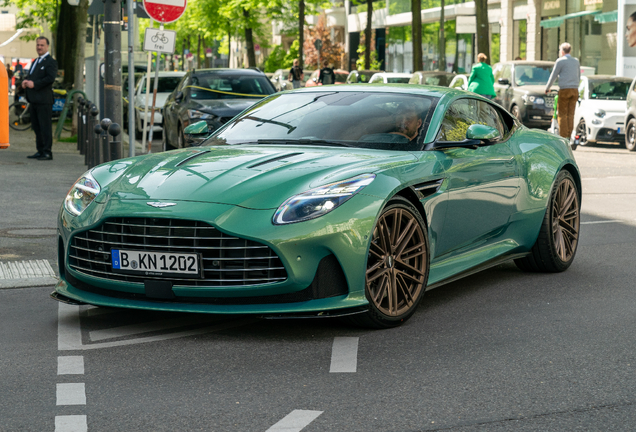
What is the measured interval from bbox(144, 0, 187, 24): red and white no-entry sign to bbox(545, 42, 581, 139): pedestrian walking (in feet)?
26.2

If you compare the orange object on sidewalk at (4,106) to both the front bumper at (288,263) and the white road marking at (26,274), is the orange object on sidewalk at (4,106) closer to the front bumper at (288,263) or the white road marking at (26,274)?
the white road marking at (26,274)

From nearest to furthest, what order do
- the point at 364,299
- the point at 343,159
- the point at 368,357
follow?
the point at 368,357 < the point at 364,299 < the point at 343,159

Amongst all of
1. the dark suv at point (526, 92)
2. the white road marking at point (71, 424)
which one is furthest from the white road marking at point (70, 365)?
the dark suv at point (526, 92)

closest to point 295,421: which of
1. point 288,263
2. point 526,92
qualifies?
point 288,263

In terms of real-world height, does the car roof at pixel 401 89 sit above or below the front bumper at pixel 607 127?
above

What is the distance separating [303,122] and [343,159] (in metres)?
0.87

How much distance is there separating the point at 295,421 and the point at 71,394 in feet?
3.34

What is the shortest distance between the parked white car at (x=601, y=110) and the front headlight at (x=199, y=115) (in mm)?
7208

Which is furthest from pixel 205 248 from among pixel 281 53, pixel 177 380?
pixel 281 53

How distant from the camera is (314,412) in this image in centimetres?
396

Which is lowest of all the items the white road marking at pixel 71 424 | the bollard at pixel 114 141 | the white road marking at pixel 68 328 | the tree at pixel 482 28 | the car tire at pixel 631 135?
the white road marking at pixel 71 424

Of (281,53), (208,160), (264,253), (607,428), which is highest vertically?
(281,53)

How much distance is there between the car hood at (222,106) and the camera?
1695 cm

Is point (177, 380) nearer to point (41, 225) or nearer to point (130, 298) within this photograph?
point (130, 298)
